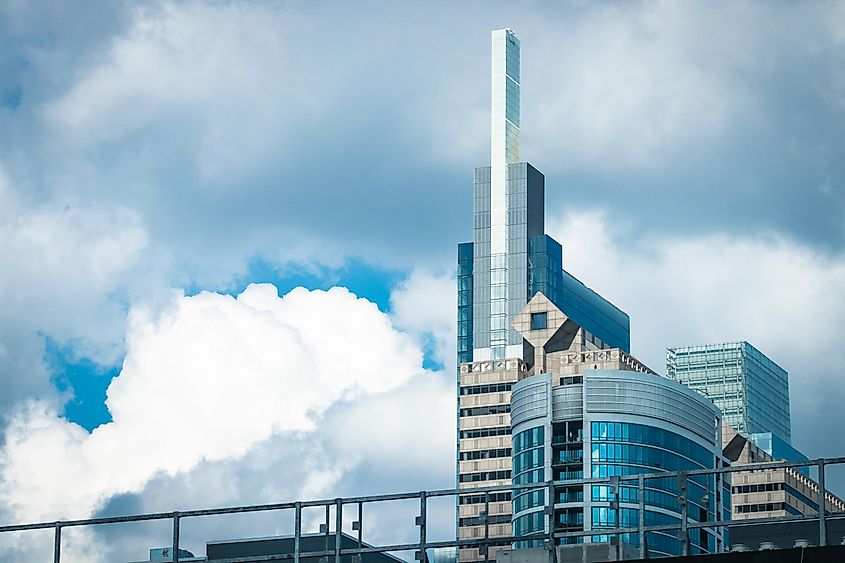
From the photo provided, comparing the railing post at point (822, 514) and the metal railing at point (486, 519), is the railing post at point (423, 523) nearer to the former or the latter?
the metal railing at point (486, 519)

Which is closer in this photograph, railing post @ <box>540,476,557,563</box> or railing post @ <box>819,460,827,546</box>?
railing post @ <box>819,460,827,546</box>

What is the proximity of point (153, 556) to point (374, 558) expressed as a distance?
27.6 meters

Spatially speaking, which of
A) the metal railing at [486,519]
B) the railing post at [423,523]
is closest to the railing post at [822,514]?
the metal railing at [486,519]

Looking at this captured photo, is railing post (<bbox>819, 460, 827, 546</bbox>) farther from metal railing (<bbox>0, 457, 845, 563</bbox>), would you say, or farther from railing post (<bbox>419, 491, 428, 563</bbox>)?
railing post (<bbox>419, 491, 428, 563</bbox>)

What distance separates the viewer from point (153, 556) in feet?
329

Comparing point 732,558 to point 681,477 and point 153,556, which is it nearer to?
point 681,477

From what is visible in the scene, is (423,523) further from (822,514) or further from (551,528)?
(822,514)

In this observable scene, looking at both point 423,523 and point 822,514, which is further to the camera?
point 423,523

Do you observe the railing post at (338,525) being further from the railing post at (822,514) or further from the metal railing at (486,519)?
the railing post at (822,514)

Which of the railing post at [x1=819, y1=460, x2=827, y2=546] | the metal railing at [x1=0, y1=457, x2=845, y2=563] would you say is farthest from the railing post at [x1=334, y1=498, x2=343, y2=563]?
the railing post at [x1=819, y1=460, x2=827, y2=546]

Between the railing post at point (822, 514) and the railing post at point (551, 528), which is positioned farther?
the railing post at point (551, 528)

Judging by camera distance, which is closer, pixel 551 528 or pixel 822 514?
pixel 822 514

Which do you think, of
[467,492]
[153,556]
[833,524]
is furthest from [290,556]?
[153,556]

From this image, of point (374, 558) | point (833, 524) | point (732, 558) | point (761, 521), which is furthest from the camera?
point (833, 524)
